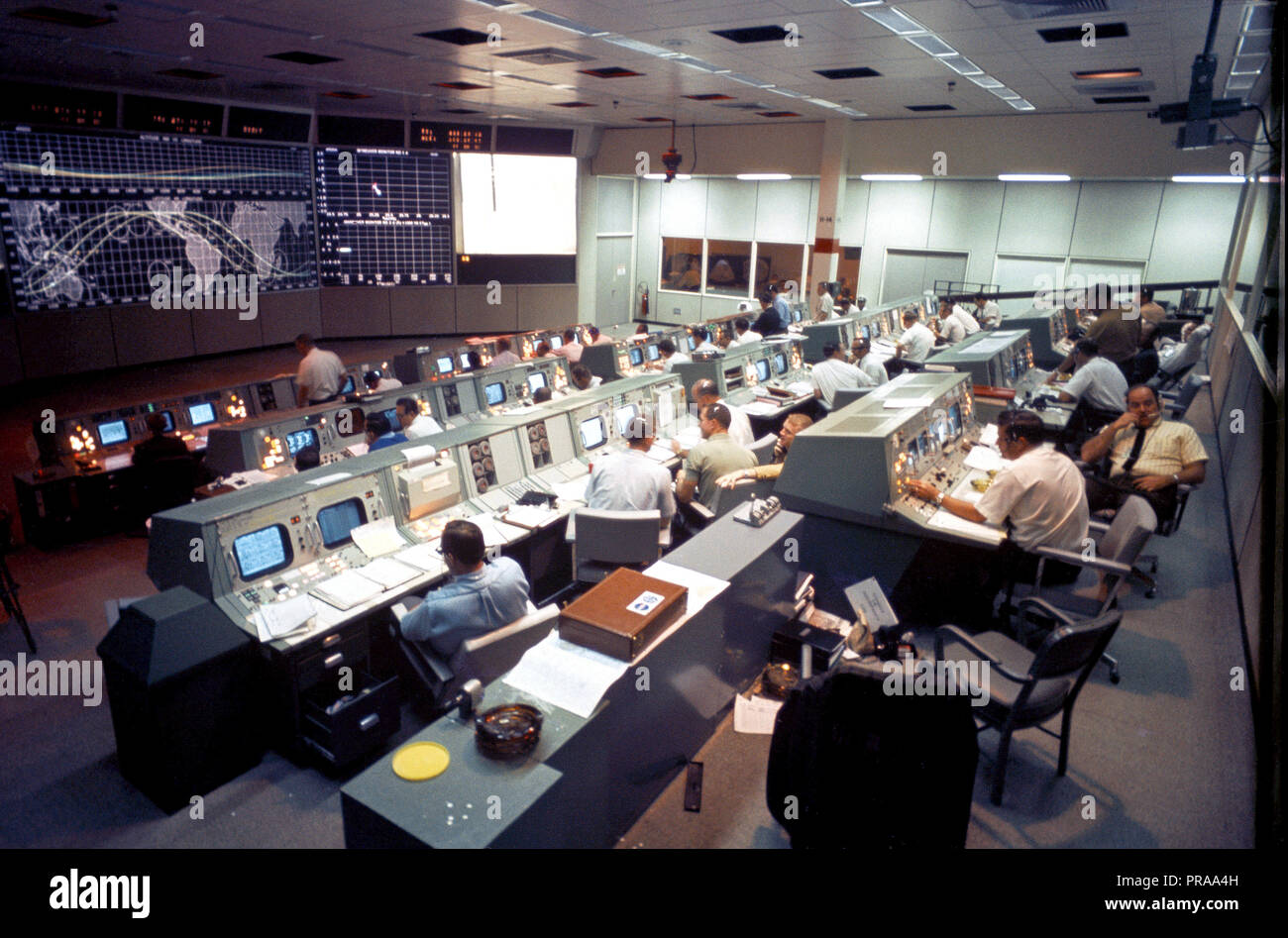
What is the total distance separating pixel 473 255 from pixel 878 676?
1269 centimetres

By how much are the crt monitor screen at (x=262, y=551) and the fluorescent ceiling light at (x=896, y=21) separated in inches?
192

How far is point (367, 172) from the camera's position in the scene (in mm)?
12062

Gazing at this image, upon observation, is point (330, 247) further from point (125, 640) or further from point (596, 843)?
point (596, 843)

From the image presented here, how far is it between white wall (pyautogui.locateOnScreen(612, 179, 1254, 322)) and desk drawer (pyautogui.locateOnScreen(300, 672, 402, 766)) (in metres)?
12.0

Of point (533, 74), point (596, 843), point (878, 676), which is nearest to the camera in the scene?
point (878, 676)

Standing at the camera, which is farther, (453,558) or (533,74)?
(533,74)

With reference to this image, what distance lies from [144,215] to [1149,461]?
1152 cm

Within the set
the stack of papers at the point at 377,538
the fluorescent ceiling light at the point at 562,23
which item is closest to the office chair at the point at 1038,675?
the stack of papers at the point at 377,538

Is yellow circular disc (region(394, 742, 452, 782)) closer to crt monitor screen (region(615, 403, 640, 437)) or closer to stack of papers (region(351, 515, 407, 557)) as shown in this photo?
stack of papers (region(351, 515, 407, 557))

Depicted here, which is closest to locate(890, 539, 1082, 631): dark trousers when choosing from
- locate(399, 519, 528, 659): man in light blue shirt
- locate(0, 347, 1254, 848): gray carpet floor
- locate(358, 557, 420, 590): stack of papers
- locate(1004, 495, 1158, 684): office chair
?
locate(1004, 495, 1158, 684): office chair

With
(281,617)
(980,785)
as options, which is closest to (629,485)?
(281,617)

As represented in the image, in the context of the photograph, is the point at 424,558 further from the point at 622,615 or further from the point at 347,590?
the point at 622,615

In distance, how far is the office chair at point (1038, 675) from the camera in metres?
2.71
